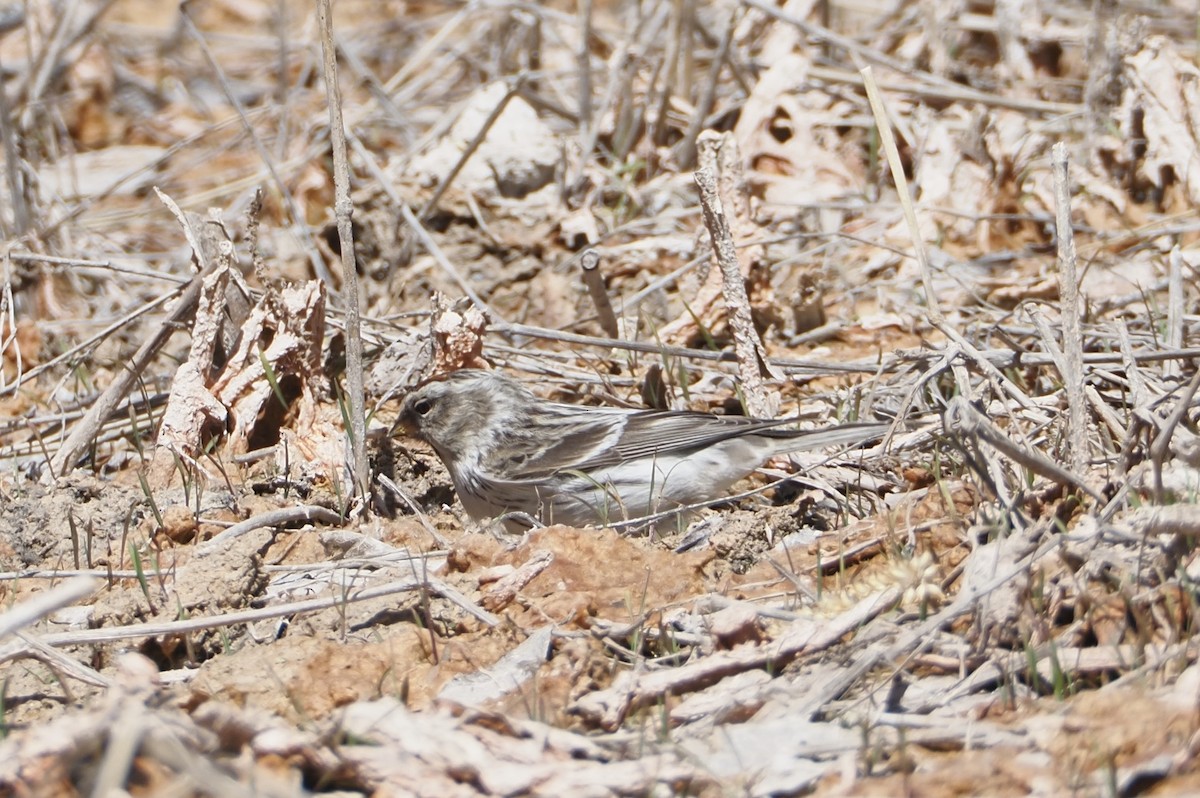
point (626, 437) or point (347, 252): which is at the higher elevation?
point (347, 252)

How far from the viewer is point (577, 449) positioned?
5543 millimetres

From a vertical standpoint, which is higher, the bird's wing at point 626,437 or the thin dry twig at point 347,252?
the thin dry twig at point 347,252

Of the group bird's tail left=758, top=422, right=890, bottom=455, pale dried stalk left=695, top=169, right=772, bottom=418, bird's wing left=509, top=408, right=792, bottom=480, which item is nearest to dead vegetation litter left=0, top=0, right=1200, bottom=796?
pale dried stalk left=695, top=169, right=772, bottom=418

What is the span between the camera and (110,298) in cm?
744

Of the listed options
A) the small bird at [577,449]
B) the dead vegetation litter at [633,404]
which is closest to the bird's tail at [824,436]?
the small bird at [577,449]

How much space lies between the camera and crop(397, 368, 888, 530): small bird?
17.4ft

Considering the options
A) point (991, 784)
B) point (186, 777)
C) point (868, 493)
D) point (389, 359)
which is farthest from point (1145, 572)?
point (389, 359)

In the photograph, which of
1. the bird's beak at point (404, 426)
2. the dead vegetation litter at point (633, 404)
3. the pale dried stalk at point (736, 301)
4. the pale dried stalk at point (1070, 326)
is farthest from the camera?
the bird's beak at point (404, 426)

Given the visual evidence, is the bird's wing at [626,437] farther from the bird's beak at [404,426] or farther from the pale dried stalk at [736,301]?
the bird's beak at [404,426]

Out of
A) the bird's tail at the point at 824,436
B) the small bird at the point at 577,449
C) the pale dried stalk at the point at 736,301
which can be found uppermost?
the pale dried stalk at the point at 736,301

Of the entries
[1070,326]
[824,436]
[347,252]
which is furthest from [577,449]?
[1070,326]

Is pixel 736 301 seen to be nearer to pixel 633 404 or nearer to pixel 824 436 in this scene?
pixel 824 436

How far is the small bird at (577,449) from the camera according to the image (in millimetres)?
5289

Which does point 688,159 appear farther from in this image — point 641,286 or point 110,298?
point 110,298
